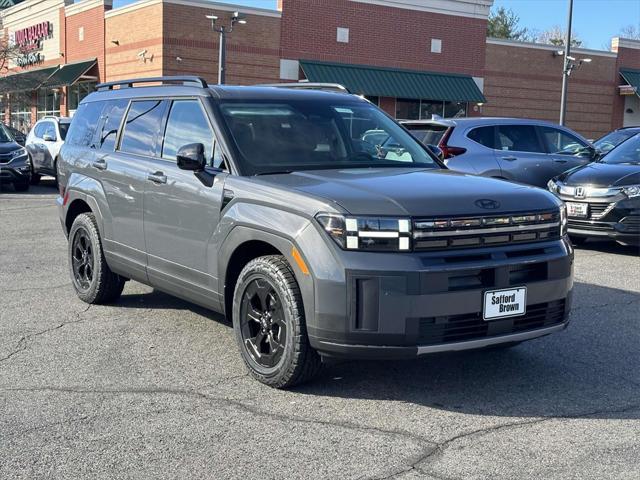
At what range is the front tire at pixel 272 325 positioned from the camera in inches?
180

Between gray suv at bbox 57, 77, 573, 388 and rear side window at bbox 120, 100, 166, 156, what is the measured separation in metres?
0.02

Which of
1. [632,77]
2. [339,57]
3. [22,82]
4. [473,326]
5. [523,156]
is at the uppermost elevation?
[632,77]

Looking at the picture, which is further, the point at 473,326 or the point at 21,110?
the point at 21,110

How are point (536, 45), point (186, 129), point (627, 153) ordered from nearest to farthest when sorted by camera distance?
point (186, 129), point (627, 153), point (536, 45)

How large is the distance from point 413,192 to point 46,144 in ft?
55.2

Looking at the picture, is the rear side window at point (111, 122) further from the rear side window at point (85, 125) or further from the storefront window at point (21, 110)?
the storefront window at point (21, 110)

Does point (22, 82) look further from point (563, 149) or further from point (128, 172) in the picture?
point (128, 172)

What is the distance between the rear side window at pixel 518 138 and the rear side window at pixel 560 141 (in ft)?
0.59

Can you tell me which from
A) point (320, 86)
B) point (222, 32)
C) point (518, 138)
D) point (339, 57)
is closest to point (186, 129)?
point (320, 86)

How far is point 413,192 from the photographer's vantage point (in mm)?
4609

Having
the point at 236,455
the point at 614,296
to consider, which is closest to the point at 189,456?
the point at 236,455

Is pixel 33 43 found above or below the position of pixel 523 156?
above

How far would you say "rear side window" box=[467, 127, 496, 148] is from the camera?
1188 centimetres

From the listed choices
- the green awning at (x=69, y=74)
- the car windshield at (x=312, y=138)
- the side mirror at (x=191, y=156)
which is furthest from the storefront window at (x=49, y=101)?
the side mirror at (x=191, y=156)
